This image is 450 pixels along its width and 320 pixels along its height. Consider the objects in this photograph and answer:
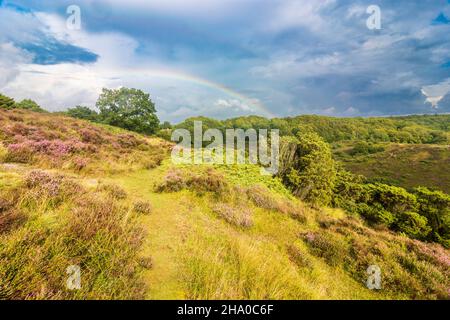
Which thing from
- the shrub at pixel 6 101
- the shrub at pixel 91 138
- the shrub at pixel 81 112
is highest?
the shrub at pixel 81 112

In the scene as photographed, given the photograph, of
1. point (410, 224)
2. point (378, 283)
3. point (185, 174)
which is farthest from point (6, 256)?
point (410, 224)

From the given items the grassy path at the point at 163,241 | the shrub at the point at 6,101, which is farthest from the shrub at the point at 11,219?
the shrub at the point at 6,101

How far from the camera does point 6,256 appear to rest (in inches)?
108

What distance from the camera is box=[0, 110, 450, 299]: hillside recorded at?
115 inches

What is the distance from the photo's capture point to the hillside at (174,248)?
2910 millimetres

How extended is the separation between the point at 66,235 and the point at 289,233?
584 centimetres

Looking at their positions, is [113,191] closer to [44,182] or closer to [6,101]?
[44,182]

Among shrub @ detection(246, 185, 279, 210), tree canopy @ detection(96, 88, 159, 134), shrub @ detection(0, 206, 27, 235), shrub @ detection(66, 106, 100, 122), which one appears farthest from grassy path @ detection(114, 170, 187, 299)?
shrub @ detection(66, 106, 100, 122)

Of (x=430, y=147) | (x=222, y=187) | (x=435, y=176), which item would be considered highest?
(x=430, y=147)

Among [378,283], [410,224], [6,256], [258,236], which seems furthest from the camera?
[410,224]

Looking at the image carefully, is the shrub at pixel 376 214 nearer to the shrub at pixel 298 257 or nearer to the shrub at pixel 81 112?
the shrub at pixel 298 257

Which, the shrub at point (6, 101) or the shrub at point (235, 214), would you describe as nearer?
the shrub at point (235, 214)

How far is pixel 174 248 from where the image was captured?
4.16 meters
